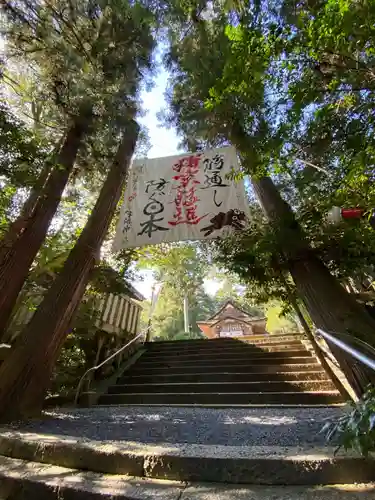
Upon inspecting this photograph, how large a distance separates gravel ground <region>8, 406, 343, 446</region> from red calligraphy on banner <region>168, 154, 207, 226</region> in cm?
276

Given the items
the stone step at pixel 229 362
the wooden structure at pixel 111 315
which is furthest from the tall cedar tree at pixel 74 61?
the stone step at pixel 229 362

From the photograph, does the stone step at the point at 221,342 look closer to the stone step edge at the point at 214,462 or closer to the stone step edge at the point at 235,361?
the stone step edge at the point at 235,361

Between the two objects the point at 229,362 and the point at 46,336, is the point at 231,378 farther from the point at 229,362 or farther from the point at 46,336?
the point at 46,336

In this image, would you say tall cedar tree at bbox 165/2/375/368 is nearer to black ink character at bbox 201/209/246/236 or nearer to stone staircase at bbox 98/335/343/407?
black ink character at bbox 201/209/246/236

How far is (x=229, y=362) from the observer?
5117 millimetres

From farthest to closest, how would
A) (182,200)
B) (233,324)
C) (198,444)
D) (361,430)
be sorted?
(233,324) → (182,200) → (198,444) → (361,430)

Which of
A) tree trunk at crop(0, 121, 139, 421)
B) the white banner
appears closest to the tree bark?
the white banner

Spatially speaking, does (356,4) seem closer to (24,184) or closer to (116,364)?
(24,184)

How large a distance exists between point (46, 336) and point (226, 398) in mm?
2694

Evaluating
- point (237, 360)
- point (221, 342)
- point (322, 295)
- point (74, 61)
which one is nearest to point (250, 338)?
point (221, 342)

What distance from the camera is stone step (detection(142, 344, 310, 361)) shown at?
205 inches

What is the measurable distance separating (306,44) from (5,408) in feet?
14.8

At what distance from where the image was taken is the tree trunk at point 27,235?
337 cm

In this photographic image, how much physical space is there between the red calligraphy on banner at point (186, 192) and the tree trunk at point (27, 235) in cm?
193
